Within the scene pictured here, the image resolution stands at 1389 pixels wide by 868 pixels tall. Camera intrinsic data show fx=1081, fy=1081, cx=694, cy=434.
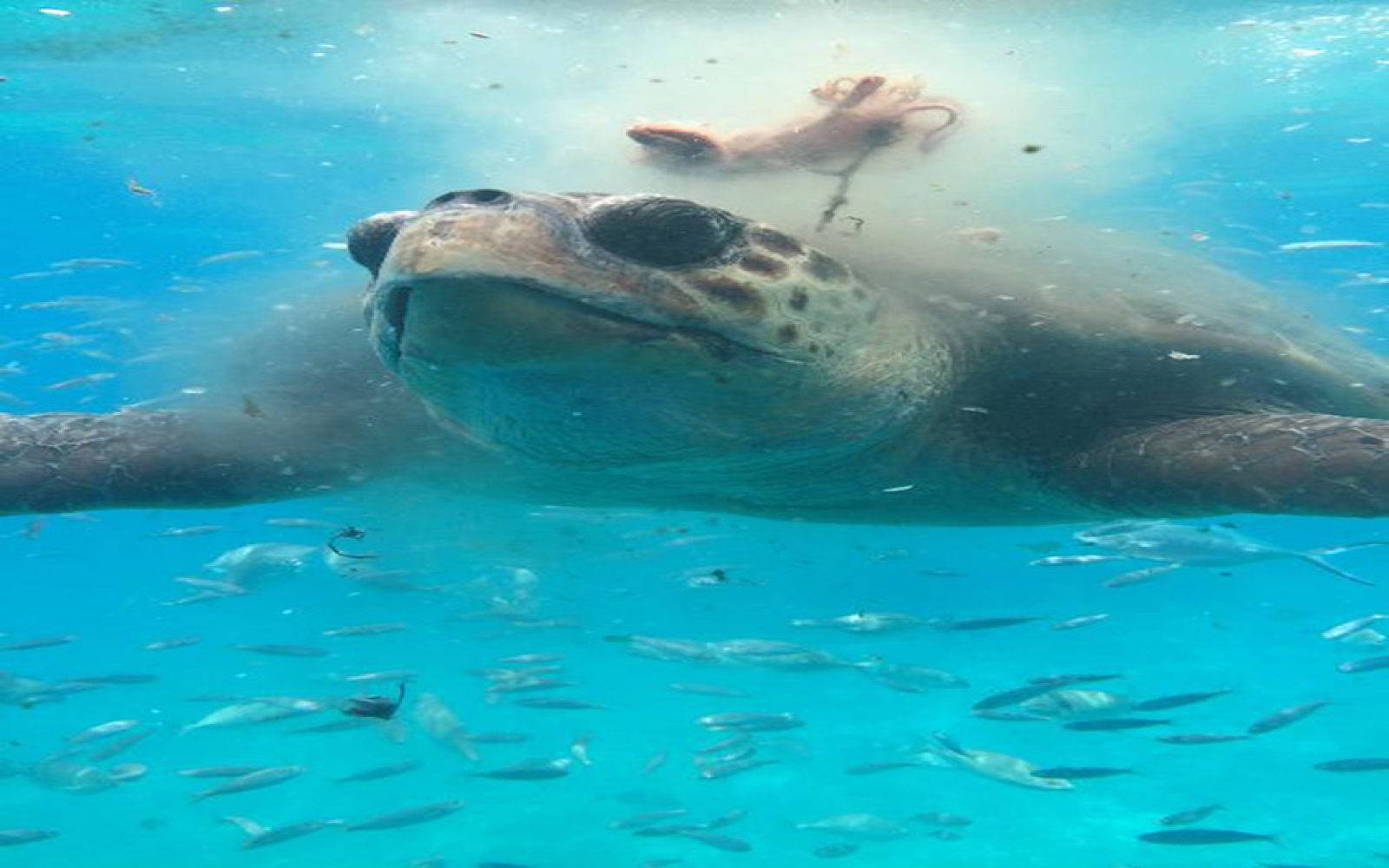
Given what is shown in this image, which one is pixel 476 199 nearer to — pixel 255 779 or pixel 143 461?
pixel 143 461

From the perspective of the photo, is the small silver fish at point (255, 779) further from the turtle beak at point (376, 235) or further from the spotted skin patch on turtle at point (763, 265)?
the spotted skin patch on turtle at point (763, 265)

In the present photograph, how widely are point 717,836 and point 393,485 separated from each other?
26.4ft

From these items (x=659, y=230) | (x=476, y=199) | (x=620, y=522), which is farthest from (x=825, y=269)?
(x=620, y=522)

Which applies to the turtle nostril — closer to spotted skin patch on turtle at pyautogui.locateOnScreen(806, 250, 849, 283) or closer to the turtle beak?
the turtle beak

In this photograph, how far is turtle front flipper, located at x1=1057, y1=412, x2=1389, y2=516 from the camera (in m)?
4.56

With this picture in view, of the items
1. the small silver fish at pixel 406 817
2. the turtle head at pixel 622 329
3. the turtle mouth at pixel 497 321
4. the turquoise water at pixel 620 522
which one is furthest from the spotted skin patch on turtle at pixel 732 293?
the small silver fish at pixel 406 817

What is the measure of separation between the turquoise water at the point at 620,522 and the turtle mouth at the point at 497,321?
12.4 feet

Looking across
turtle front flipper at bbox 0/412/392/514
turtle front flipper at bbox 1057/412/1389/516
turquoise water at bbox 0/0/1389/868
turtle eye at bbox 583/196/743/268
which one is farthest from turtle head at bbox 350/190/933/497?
turquoise water at bbox 0/0/1389/868

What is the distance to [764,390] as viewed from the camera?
175 inches

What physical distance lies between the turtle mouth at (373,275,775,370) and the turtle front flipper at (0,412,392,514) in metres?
2.93

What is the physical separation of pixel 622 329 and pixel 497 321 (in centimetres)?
45

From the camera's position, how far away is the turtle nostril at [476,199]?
361cm

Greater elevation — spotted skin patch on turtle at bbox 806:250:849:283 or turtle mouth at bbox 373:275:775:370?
spotted skin patch on turtle at bbox 806:250:849:283

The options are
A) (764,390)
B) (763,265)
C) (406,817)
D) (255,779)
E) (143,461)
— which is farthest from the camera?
(406,817)
